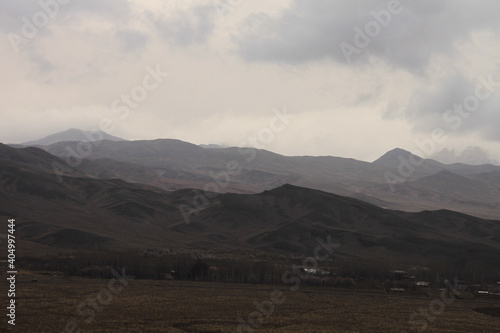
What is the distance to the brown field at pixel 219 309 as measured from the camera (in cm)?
5512

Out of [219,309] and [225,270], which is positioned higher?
[219,309]

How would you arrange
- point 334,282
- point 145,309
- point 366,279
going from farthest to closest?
→ point 366,279, point 334,282, point 145,309

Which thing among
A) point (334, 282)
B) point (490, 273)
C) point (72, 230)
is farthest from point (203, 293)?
point (72, 230)

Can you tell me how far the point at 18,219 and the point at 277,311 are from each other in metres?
141

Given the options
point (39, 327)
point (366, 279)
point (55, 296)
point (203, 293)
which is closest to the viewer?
point (39, 327)

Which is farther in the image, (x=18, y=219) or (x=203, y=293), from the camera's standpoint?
(x=18, y=219)

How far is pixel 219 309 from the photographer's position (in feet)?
221

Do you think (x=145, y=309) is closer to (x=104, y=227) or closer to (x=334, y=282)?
(x=334, y=282)

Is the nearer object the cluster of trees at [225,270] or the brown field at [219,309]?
the brown field at [219,309]

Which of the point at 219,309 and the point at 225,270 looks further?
the point at 225,270

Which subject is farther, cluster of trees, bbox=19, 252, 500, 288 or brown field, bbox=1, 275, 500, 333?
cluster of trees, bbox=19, 252, 500, 288

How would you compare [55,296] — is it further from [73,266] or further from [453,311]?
[453,311]

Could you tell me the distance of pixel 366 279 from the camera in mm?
118188

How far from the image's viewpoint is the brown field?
55.1m
